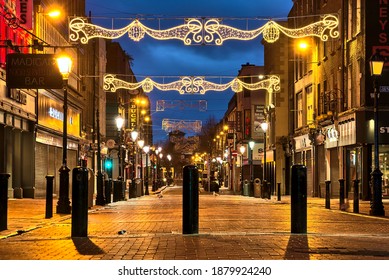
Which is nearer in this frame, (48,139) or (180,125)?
(48,139)

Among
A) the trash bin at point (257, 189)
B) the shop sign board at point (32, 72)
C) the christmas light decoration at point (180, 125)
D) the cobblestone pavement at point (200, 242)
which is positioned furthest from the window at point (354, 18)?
the christmas light decoration at point (180, 125)

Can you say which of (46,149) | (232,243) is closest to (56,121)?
(46,149)

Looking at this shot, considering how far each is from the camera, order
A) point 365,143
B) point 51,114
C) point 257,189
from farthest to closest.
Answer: point 257,189 < point 51,114 < point 365,143

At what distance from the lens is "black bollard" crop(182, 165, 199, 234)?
1162cm

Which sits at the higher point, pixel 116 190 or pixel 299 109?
pixel 299 109

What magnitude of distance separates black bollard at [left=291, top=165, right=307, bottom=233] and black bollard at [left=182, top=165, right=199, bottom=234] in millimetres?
1699

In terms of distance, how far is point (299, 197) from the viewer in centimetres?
1191

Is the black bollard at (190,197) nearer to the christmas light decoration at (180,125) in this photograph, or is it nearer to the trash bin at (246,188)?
the trash bin at (246,188)

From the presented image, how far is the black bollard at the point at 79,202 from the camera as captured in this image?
1173 cm

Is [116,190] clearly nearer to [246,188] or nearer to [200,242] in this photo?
[246,188]

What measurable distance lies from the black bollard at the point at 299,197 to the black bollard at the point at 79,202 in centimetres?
357

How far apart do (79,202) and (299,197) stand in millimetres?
3767

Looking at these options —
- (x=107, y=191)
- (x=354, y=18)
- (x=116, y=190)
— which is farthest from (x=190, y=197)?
(x=354, y=18)
